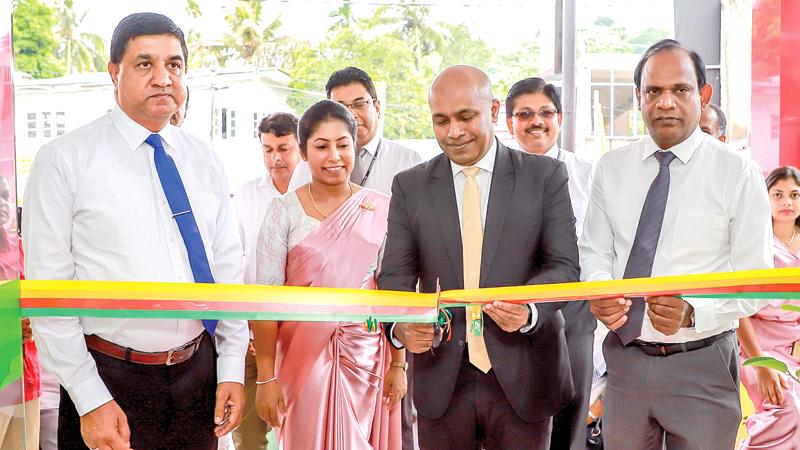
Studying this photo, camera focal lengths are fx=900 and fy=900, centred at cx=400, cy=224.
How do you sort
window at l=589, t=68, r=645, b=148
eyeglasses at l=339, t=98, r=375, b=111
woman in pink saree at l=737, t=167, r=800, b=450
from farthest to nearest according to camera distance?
window at l=589, t=68, r=645, b=148 → eyeglasses at l=339, t=98, r=375, b=111 → woman in pink saree at l=737, t=167, r=800, b=450

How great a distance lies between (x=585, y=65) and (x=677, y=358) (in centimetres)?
924

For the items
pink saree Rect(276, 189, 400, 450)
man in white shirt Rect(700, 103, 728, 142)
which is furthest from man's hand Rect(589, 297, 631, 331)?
man in white shirt Rect(700, 103, 728, 142)

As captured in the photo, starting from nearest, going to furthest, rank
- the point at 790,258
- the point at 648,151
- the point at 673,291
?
the point at 673,291
the point at 648,151
the point at 790,258

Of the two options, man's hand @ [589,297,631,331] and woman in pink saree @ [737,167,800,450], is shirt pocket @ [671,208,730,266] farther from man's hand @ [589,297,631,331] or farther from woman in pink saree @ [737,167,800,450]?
woman in pink saree @ [737,167,800,450]

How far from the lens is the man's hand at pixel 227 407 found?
8.20ft

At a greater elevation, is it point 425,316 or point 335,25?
point 335,25

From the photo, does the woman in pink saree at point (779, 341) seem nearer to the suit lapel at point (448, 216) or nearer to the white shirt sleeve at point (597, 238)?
the white shirt sleeve at point (597, 238)

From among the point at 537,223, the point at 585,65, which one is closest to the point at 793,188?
the point at 537,223

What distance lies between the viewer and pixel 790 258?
164 inches

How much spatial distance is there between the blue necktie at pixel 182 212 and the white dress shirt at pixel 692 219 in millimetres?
1122

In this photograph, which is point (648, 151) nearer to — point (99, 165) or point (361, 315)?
point (361, 315)

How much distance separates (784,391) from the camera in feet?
11.8

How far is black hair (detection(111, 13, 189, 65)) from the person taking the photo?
246cm

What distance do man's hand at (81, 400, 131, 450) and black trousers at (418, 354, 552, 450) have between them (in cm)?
87
